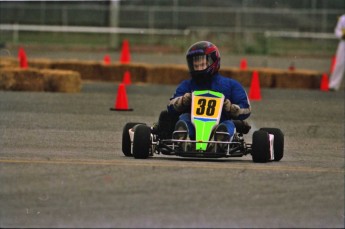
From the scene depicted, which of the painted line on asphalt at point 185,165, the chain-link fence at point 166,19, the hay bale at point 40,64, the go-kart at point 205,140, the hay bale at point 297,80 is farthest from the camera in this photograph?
the chain-link fence at point 166,19

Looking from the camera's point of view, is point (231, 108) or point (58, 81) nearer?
point (231, 108)

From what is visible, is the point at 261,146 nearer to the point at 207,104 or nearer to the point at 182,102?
the point at 207,104

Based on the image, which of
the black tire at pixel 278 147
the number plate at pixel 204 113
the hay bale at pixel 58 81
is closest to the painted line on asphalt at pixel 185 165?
the number plate at pixel 204 113

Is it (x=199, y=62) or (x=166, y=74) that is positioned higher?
(x=199, y=62)

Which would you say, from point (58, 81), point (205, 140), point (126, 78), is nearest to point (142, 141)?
point (205, 140)

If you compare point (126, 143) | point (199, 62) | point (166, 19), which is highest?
point (199, 62)

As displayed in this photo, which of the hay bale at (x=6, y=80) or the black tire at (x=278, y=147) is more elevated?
the black tire at (x=278, y=147)

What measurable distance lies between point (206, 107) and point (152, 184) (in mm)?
2160

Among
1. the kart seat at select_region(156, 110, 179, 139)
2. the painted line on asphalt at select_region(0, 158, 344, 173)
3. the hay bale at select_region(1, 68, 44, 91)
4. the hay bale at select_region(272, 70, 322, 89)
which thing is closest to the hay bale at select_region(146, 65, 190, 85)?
the hay bale at select_region(272, 70, 322, 89)

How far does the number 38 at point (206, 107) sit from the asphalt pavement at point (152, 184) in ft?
1.52

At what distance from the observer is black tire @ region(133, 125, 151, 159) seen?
1118cm

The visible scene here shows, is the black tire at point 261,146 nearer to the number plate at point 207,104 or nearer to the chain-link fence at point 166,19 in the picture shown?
the number plate at point 207,104

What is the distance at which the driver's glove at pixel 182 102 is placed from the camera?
11.6 meters

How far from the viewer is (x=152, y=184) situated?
9375mm
